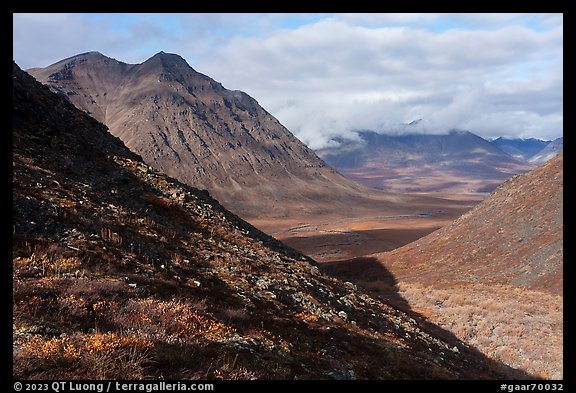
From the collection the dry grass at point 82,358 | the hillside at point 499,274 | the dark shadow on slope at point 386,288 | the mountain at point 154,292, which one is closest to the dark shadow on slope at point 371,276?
the dark shadow on slope at point 386,288

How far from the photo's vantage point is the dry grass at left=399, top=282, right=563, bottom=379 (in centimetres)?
2201

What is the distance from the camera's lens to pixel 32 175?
59.2 ft

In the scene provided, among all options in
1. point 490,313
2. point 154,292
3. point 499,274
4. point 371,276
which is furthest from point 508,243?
point 154,292

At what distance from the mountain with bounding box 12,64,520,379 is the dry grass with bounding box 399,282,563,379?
2.23 metres

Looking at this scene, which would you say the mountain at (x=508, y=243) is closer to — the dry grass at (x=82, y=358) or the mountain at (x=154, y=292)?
the mountain at (x=154, y=292)

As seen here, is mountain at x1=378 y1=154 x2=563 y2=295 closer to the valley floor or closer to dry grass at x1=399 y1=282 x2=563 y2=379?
the valley floor

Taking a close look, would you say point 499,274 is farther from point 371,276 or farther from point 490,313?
point 371,276

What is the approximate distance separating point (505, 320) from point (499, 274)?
14687mm

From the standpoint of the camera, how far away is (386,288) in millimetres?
43000

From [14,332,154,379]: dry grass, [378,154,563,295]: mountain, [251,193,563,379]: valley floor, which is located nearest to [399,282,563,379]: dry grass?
[251,193,563,379]: valley floor

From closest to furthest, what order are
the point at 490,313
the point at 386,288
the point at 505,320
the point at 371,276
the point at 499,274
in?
the point at 505,320
the point at 490,313
the point at 499,274
the point at 386,288
the point at 371,276

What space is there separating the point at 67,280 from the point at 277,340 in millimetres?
6189
